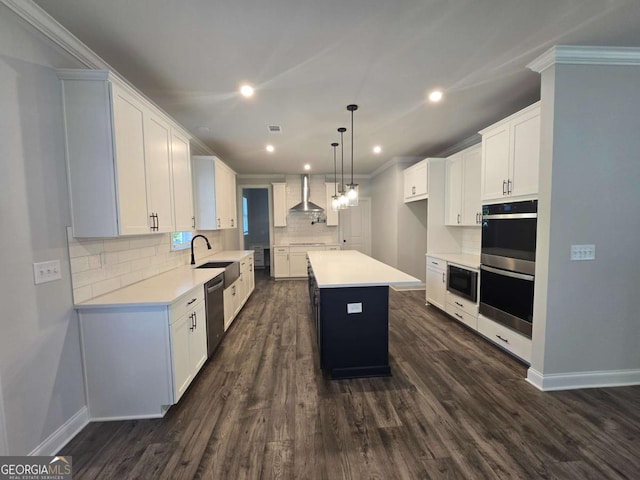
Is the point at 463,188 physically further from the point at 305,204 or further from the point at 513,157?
the point at 305,204

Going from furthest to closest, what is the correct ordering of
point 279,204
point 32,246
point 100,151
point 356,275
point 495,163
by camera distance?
point 279,204
point 495,163
point 356,275
point 100,151
point 32,246

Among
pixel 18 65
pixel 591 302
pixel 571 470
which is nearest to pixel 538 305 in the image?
pixel 591 302

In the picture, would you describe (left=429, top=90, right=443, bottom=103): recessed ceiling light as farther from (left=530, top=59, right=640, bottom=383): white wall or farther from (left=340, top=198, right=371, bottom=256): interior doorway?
(left=340, top=198, right=371, bottom=256): interior doorway

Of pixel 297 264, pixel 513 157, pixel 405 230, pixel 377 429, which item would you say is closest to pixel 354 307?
pixel 377 429

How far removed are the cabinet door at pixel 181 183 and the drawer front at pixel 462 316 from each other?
11.8 ft

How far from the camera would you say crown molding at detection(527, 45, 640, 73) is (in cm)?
200

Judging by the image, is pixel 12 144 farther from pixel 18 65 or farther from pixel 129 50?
pixel 129 50

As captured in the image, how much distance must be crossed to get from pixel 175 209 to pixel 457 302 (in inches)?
144

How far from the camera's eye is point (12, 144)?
4.85ft

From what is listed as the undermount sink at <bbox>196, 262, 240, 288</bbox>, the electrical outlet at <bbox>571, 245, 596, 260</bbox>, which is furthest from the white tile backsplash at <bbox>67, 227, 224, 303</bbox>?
the electrical outlet at <bbox>571, 245, 596, 260</bbox>

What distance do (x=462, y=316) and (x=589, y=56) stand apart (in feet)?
9.24

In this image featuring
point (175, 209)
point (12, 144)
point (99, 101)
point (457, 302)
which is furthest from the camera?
point (457, 302)

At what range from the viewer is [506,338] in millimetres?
2725

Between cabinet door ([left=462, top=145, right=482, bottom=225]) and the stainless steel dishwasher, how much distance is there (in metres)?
3.50
